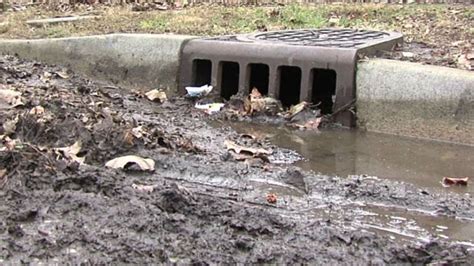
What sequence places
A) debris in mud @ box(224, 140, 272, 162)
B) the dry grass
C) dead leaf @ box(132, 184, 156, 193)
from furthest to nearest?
the dry grass < debris in mud @ box(224, 140, 272, 162) < dead leaf @ box(132, 184, 156, 193)

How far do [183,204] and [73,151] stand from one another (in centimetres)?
98

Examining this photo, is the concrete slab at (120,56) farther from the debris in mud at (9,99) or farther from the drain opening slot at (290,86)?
the debris in mud at (9,99)

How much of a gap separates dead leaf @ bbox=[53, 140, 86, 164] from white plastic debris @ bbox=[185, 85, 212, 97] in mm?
2434

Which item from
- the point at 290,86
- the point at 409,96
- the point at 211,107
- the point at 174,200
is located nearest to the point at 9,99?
the point at 211,107

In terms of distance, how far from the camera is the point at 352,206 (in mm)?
3561

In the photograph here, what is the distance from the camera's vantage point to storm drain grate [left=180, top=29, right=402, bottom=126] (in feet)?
18.5

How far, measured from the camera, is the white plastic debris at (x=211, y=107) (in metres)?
6.00

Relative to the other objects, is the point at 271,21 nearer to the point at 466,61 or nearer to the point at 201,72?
the point at 201,72

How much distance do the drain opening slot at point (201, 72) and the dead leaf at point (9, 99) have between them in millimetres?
1895

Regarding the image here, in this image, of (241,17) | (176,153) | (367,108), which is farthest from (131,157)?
(241,17)

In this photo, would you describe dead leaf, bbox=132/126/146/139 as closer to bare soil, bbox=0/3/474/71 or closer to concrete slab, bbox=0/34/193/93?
concrete slab, bbox=0/34/193/93

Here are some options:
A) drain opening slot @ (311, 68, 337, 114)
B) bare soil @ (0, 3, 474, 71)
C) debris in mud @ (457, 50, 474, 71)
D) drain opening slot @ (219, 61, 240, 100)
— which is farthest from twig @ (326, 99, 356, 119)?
drain opening slot @ (219, 61, 240, 100)

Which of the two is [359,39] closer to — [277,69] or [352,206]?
[277,69]

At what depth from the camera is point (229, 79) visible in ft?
21.5
